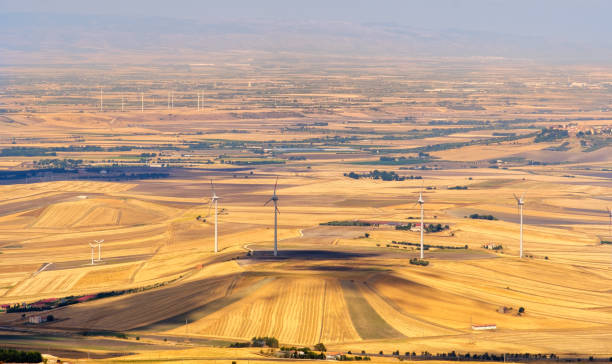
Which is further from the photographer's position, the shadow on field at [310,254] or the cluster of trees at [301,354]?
the shadow on field at [310,254]

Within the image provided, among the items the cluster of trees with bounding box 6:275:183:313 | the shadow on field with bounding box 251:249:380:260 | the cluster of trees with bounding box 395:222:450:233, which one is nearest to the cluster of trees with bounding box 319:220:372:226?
the cluster of trees with bounding box 395:222:450:233

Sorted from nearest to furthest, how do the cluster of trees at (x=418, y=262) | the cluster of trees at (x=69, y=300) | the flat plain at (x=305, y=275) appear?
the flat plain at (x=305, y=275), the cluster of trees at (x=69, y=300), the cluster of trees at (x=418, y=262)

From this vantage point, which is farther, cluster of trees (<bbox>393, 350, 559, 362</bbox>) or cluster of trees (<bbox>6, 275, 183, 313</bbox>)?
cluster of trees (<bbox>6, 275, 183, 313</bbox>)

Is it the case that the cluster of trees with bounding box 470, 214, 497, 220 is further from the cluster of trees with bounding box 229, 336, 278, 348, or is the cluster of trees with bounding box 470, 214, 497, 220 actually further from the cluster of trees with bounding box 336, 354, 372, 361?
the cluster of trees with bounding box 336, 354, 372, 361

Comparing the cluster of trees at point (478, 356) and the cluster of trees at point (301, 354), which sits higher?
the cluster of trees at point (301, 354)

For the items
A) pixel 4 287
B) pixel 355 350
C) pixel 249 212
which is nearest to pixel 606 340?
pixel 355 350

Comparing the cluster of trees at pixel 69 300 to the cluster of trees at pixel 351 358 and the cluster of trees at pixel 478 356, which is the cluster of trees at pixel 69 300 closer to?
the cluster of trees at pixel 351 358

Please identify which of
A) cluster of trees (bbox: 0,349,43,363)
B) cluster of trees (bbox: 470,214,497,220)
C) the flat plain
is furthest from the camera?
cluster of trees (bbox: 470,214,497,220)

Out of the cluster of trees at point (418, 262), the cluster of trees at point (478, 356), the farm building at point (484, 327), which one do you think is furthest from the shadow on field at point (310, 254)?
the cluster of trees at point (478, 356)

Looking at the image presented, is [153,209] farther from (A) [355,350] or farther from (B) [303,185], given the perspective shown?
(A) [355,350]
